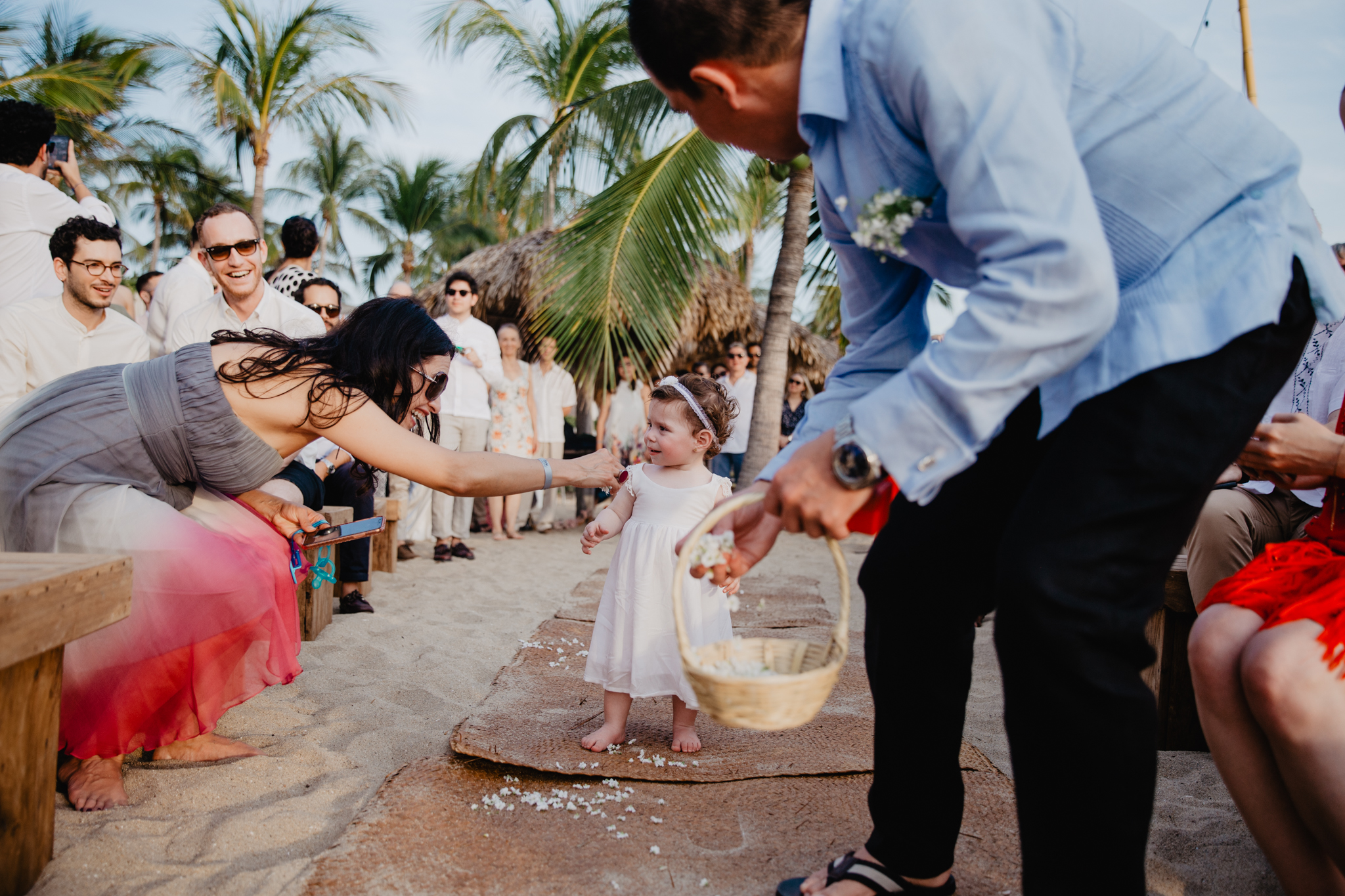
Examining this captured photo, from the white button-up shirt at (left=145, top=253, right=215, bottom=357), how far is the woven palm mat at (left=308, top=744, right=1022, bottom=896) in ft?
10.9

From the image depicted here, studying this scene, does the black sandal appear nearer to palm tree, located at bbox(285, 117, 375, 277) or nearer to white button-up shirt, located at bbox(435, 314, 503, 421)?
white button-up shirt, located at bbox(435, 314, 503, 421)

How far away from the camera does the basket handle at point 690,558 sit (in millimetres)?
1511

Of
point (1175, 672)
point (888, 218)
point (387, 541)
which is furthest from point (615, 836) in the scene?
point (387, 541)

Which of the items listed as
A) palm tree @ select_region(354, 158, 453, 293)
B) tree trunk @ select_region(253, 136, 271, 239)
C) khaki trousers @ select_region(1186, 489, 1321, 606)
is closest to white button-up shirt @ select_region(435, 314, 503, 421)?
khaki trousers @ select_region(1186, 489, 1321, 606)

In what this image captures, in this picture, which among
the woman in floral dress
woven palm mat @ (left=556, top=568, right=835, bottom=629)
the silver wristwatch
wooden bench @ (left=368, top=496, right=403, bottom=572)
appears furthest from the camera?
the woman in floral dress

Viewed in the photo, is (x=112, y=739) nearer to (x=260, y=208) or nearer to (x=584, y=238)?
(x=584, y=238)

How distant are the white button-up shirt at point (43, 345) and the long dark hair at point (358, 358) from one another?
136 centimetres

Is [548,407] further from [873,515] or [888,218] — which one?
[888,218]

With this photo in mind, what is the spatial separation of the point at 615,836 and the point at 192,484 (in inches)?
68.0

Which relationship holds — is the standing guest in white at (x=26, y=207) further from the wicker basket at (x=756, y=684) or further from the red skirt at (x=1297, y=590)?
the red skirt at (x=1297, y=590)

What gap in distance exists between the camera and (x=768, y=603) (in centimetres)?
546

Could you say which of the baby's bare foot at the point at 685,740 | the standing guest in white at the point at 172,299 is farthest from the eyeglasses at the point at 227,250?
the baby's bare foot at the point at 685,740

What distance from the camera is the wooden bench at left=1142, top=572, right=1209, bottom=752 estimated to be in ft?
9.17

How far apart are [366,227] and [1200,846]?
38.2 m
